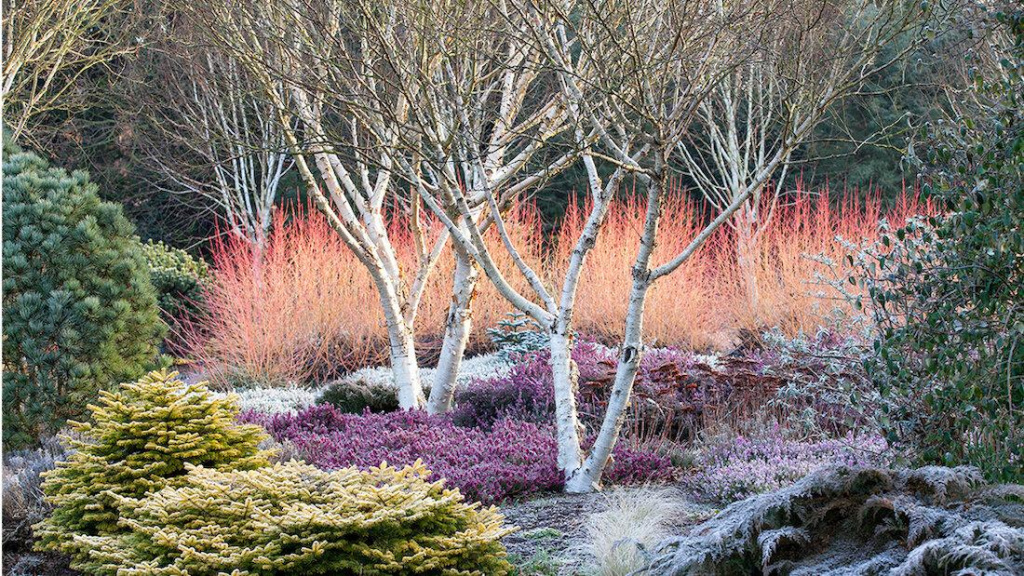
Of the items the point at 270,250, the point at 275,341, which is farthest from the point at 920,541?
the point at 270,250

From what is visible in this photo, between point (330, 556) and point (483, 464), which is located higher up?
point (330, 556)

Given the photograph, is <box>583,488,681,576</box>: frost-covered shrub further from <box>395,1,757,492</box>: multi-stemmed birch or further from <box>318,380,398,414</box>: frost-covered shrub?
<box>318,380,398,414</box>: frost-covered shrub

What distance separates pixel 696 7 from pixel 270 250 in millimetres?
8516

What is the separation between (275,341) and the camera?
30.6 ft

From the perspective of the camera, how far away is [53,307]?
5754 mm

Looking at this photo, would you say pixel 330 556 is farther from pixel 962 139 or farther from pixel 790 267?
pixel 790 267

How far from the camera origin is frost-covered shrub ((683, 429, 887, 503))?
437cm

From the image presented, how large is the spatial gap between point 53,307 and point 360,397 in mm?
2543

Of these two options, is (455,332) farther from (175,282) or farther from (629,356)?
(175,282)

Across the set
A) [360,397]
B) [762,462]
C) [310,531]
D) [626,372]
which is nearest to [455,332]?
[360,397]

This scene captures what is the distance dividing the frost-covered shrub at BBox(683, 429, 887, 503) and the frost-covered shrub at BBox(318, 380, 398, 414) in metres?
3.14

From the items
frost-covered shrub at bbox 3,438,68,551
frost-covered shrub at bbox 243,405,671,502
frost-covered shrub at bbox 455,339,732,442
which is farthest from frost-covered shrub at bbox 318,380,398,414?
frost-covered shrub at bbox 3,438,68,551

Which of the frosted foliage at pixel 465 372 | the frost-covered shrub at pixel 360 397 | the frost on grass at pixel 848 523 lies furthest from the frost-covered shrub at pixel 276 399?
the frost on grass at pixel 848 523

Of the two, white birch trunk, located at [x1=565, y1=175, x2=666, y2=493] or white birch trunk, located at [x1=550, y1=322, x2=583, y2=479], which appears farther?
white birch trunk, located at [x1=550, y1=322, x2=583, y2=479]
